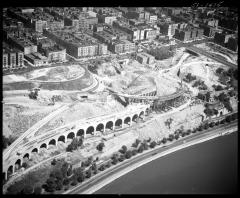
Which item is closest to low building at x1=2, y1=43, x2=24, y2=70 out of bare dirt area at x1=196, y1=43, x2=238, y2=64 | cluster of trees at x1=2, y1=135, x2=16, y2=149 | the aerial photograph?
the aerial photograph

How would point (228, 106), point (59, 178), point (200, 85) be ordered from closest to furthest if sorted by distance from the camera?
1. point (59, 178)
2. point (228, 106)
3. point (200, 85)

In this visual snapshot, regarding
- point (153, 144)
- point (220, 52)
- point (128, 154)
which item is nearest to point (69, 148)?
point (128, 154)

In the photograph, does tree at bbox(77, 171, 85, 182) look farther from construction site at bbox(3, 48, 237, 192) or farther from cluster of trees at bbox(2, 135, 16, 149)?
cluster of trees at bbox(2, 135, 16, 149)

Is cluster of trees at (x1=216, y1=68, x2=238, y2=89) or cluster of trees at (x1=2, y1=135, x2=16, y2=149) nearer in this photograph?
cluster of trees at (x1=2, y1=135, x2=16, y2=149)

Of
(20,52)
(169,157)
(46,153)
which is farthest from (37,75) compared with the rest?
(169,157)

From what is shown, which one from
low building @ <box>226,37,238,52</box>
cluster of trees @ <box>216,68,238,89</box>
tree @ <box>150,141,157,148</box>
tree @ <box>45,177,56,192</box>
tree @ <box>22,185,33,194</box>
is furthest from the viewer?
low building @ <box>226,37,238,52</box>

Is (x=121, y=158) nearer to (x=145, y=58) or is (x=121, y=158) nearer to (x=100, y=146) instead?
(x=100, y=146)
